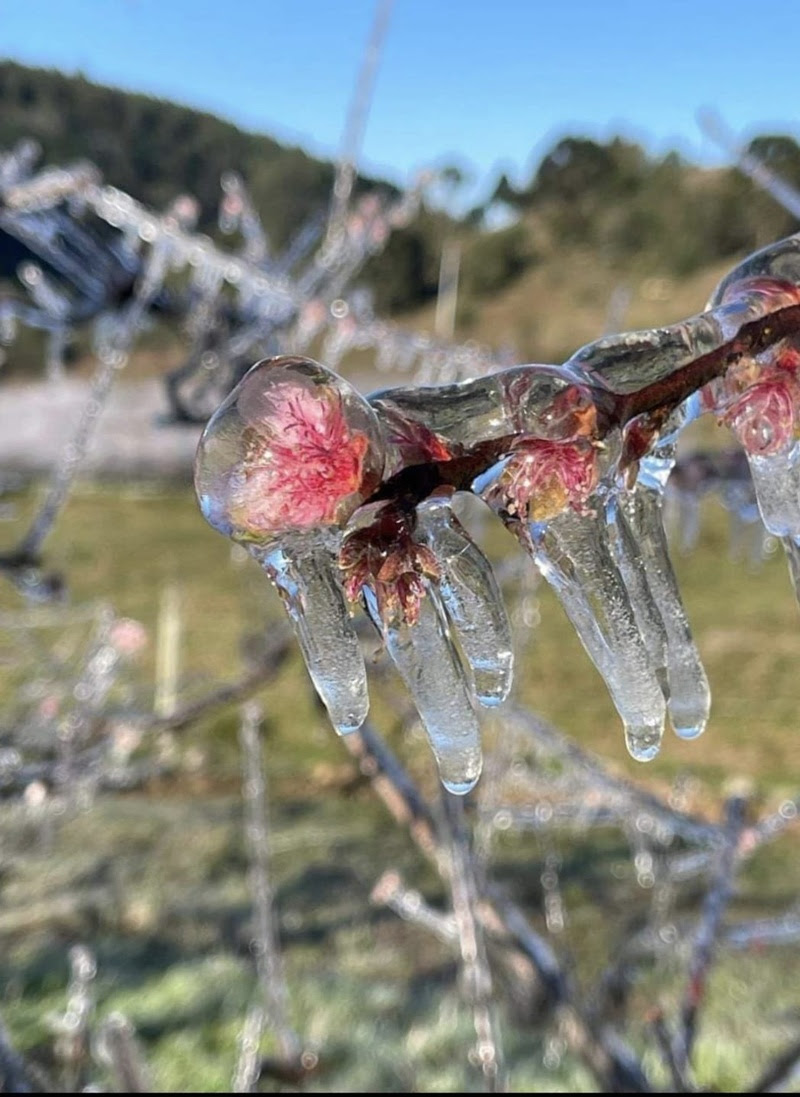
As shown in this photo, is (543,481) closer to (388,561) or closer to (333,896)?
(388,561)

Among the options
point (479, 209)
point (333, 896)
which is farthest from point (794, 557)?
point (479, 209)

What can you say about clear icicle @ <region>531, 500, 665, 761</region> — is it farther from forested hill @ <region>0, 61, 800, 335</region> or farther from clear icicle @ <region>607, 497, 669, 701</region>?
forested hill @ <region>0, 61, 800, 335</region>

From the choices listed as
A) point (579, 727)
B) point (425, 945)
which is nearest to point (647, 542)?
point (425, 945)

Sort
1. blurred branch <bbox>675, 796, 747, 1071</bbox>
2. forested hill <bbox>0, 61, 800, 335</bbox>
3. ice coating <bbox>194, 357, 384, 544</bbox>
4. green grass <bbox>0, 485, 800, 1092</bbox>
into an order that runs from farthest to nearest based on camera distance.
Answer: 1. forested hill <bbox>0, 61, 800, 335</bbox>
2. green grass <bbox>0, 485, 800, 1092</bbox>
3. blurred branch <bbox>675, 796, 747, 1071</bbox>
4. ice coating <bbox>194, 357, 384, 544</bbox>

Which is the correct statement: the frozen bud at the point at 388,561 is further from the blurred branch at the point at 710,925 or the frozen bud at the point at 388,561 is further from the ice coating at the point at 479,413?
the blurred branch at the point at 710,925

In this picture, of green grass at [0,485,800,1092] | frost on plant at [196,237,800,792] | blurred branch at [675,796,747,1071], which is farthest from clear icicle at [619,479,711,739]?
green grass at [0,485,800,1092]

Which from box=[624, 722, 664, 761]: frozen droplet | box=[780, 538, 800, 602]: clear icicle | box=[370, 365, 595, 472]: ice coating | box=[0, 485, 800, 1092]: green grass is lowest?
box=[0, 485, 800, 1092]: green grass

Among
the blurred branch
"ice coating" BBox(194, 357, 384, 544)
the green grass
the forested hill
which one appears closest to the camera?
"ice coating" BBox(194, 357, 384, 544)

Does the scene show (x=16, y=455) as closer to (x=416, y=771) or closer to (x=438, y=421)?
(x=416, y=771)
